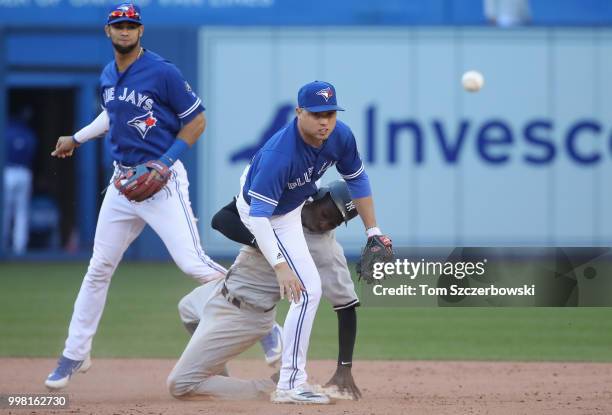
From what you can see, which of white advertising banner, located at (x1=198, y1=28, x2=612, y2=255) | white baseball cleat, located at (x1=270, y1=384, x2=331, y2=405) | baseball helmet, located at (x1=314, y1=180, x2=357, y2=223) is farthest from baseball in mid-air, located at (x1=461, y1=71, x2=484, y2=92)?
white baseball cleat, located at (x1=270, y1=384, x2=331, y2=405)

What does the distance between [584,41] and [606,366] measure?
8564 mm

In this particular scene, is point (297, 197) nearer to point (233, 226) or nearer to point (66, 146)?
point (233, 226)

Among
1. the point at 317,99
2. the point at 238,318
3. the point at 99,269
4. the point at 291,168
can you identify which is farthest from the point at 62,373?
the point at 317,99

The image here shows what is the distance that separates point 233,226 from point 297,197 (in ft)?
1.62

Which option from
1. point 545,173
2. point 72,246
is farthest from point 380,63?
point 72,246

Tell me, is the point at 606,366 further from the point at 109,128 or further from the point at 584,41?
the point at 584,41

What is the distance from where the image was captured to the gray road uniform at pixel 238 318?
19.8 ft

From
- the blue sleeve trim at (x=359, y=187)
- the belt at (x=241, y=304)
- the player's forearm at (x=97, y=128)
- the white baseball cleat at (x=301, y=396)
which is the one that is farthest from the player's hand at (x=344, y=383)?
the player's forearm at (x=97, y=128)

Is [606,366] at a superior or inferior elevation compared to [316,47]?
inferior

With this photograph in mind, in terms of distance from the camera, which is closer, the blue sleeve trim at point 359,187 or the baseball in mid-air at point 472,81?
the blue sleeve trim at point 359,187

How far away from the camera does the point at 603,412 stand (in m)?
5.63

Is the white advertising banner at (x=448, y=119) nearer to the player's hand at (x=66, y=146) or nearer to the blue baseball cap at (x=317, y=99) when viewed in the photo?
the player's hand at (x=66, y=146)

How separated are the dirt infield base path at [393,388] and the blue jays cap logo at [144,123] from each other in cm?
139

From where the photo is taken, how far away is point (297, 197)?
5.93 metres
